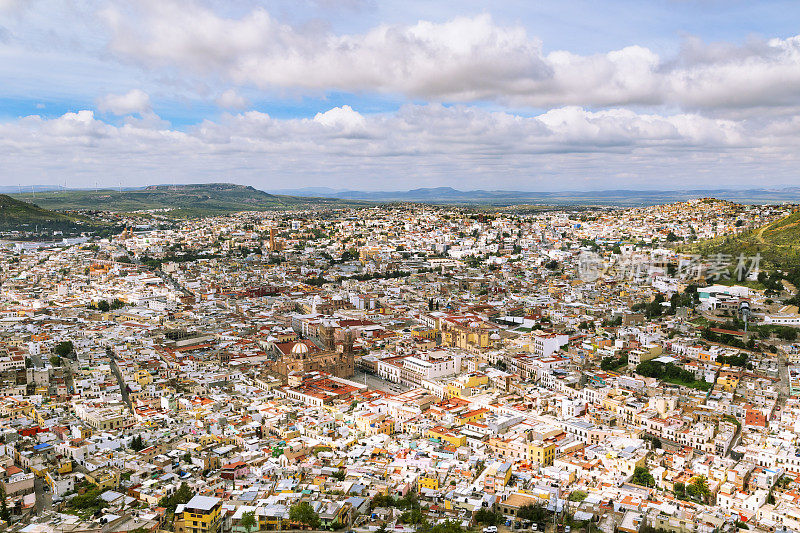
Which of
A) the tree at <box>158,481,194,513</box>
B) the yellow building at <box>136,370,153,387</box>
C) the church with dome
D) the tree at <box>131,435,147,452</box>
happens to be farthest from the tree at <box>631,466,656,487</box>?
the yellow building at <box>136,370,153,387</box>

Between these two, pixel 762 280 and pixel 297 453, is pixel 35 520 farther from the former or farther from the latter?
pixel 762 280

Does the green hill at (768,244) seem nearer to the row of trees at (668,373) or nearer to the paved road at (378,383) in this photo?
the row of trees at (668,373)

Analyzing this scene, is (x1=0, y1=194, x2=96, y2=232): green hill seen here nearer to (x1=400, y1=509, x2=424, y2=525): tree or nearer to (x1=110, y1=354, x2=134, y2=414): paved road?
(x1=110, y1=354, x2=134, y2=414): paved road

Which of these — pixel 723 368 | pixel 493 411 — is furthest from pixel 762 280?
pixel 493 411

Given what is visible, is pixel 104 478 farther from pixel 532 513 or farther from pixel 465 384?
pixel 465 384

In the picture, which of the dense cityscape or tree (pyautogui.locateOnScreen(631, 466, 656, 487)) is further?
tree (pyautogui.locateOnScreen(631, 466, 656, 487))

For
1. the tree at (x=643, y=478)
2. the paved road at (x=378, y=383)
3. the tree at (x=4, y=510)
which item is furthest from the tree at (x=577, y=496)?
the tree at (x=4, y=510)
